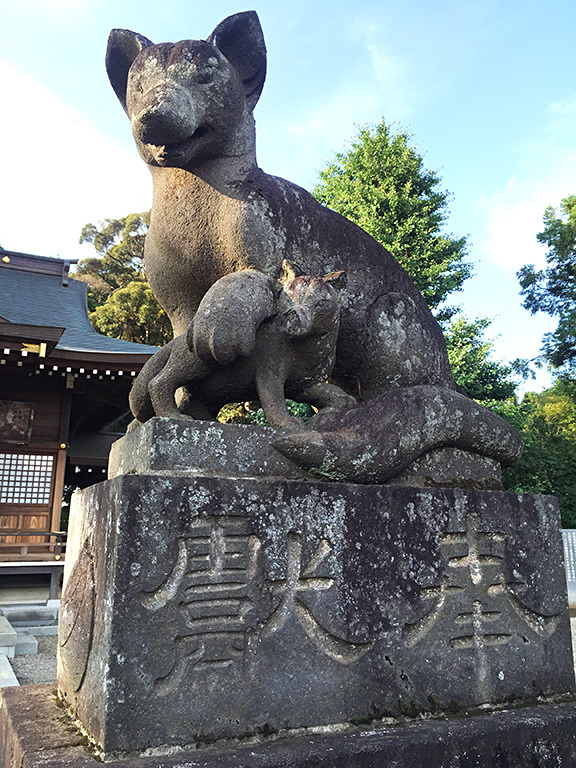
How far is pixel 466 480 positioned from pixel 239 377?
0.95 metres

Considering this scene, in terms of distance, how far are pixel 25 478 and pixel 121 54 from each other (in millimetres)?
8110

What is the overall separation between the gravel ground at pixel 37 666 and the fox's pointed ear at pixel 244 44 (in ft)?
16.0

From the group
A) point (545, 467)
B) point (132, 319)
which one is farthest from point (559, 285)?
point (132, 319)

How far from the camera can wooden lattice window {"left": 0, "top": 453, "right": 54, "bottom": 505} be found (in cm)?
894

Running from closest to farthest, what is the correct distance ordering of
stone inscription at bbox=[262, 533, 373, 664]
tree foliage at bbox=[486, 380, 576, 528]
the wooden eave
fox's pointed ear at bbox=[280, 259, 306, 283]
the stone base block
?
1. the stone base block
2. stone inscription at bbox=[262, 533, 373, 664]
3. fox's pointed ear at bbox=[280, 259, 306, 283]
4. the wooden eave
5. tree foliage at bbox=[486, 380, 576, 528]

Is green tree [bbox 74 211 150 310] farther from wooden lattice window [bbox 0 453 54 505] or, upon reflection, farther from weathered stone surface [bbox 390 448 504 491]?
weathered stone surface [bbox 390 448 504 491]

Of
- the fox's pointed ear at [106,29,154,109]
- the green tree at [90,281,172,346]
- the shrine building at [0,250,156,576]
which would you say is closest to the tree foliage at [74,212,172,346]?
the green tree at [90,281,172,346]

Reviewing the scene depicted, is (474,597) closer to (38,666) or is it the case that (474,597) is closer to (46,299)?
(38,666)

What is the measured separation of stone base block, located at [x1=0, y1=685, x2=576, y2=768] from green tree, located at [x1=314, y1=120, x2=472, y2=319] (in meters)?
10.4

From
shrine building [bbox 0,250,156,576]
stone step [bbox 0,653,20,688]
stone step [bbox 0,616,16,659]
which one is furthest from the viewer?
shrine building [bbox 0,250,156,576]

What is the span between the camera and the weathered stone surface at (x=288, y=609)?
1.58 metres

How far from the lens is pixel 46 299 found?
523 inches

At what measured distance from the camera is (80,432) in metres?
12.0

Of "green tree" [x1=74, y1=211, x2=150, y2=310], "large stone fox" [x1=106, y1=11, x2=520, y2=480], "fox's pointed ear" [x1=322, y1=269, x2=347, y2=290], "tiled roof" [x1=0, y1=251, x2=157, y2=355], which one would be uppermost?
"green tree" [x1=74, y1=211, x2=150, y2=310]
